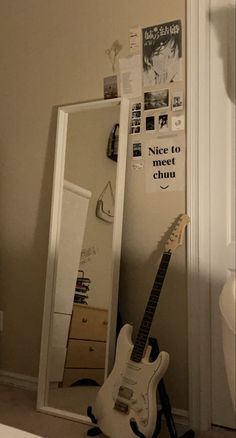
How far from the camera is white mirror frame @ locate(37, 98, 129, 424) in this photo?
206 centimetres

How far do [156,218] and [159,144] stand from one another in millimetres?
350

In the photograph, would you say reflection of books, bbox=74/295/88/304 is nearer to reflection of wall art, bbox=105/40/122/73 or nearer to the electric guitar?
the electric guitar

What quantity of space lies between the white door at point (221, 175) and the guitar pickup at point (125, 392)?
40cm

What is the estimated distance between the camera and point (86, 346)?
212cm

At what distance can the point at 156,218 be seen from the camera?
2.09 m

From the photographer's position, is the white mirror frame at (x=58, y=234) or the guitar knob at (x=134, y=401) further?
the white mirror frame at (x=58, y=234)

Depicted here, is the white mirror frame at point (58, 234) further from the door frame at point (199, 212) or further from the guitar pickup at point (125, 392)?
the door frame at point (199, 212)

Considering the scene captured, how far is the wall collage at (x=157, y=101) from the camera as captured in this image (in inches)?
80.1

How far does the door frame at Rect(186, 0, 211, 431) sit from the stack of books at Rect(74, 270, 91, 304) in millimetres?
506

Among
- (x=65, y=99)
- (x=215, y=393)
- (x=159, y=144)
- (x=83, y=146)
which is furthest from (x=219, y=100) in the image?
(x=215, y=393)

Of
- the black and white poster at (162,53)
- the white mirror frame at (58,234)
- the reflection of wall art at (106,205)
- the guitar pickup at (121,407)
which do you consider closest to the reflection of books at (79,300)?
the white mirror frame at (58,234)

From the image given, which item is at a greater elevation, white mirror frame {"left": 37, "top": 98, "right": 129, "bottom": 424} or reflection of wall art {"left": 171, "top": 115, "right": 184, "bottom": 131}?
reflection of wall art {"left": 171, "top": 115, "right": 184, "bottom": 131}

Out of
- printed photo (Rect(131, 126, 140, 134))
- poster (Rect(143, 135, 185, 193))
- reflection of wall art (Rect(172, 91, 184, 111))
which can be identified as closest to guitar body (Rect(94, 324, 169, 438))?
poster (Rect(143, 135, 185, 193))

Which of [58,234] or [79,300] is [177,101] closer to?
[58,234]
